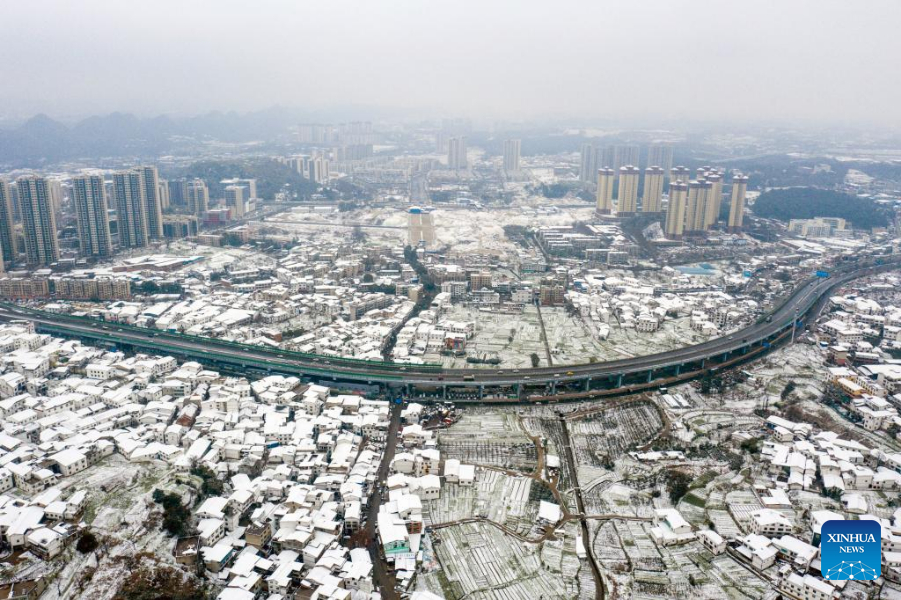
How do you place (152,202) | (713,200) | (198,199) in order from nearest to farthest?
(152,202) < (713,200) < (198,199)

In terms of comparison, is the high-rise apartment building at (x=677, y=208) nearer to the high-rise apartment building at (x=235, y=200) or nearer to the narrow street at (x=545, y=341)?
the narrow street at (x=545, y=341)

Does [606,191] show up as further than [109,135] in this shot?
No

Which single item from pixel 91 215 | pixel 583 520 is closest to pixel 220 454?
pixel 583 520

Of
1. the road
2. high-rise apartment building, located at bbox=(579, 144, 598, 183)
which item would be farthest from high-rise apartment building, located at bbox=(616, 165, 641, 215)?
the road

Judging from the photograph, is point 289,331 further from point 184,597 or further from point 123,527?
point 184,597

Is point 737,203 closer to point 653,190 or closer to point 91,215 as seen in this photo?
point 653,190

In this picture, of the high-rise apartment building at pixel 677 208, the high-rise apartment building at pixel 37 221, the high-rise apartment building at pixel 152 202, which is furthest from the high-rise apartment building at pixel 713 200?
the high-rise apartment building at pixel 37 221

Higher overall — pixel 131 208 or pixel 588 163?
pixel 588 163
